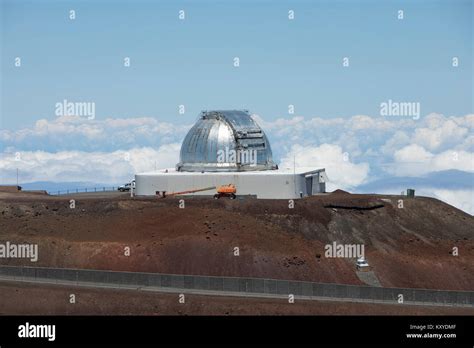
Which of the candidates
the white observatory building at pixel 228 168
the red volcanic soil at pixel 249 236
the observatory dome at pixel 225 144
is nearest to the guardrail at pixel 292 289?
the red volcanic soil at pixel 249 236

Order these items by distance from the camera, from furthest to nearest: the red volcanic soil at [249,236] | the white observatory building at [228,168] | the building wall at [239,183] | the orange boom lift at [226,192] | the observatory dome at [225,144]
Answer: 1. the observatory dome at [225,144]
2. the white observatory building at [228,168]
3. the building wall at [239,183]
4. the orange boom lift at [226,192]
5. the red volcanic soil at [249,236]

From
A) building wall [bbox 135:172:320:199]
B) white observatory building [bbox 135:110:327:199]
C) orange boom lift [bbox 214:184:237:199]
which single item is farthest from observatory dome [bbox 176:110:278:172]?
orange boom lift [bbox 214:184:237:199]

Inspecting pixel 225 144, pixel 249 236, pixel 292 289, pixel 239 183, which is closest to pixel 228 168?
pixel 225 144

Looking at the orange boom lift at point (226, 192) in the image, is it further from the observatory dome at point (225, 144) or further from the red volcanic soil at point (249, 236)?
the observatory dome at point (225, 144)

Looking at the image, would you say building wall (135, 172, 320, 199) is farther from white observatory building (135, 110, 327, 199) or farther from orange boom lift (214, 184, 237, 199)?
orange boom lift (214, 184, 237, 199)

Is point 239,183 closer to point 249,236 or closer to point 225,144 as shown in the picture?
point 225,144
